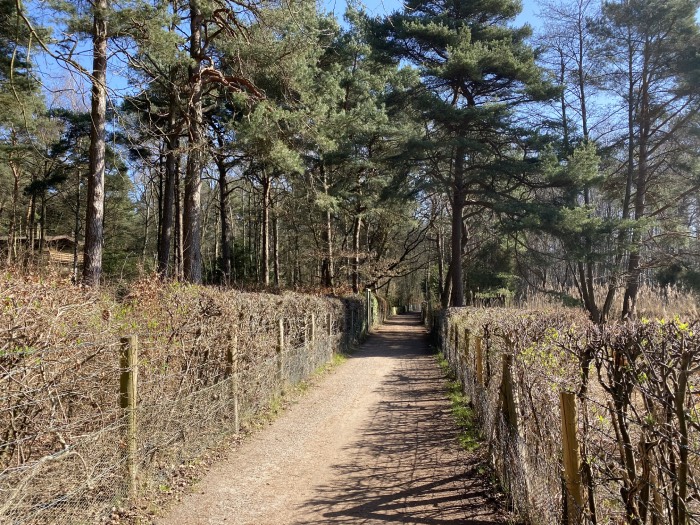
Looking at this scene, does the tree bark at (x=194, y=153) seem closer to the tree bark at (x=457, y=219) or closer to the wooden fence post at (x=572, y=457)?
the wooden fence post at (x=572, y=457)

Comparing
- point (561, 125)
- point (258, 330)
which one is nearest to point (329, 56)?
point (561, 125)

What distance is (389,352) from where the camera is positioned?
18.5 m

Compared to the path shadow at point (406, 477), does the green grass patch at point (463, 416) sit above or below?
above

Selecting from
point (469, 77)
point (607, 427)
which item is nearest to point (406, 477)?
point (607, 427)

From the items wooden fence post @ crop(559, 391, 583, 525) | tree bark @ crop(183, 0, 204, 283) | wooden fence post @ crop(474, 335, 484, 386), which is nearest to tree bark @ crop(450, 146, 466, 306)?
tree bark @ crop(183, 0, 204, 283)

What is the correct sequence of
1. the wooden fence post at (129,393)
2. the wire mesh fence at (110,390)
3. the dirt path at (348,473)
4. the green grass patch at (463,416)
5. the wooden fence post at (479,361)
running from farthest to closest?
the wooden fence post at (479,361) < the green grass patch at (463,416) < the dirt path at (348,473) < the wooden fence post at (129,393) < the wire mesh fence at (110,390)

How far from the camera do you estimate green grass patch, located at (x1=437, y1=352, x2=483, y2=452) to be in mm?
6714

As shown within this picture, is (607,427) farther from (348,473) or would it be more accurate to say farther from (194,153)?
(194,153)

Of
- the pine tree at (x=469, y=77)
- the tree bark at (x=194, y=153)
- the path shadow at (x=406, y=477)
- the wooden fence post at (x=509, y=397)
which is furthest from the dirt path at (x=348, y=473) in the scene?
the pine tree at (x=469, y=77)

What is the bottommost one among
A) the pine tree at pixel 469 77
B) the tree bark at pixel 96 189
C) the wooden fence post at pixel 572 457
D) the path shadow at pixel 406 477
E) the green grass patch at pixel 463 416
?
the path shadow at pixel 406 477

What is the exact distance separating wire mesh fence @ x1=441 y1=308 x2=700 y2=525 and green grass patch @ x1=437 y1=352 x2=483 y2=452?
1633mm

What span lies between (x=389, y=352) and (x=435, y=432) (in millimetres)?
11191

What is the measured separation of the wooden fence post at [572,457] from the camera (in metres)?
3.07

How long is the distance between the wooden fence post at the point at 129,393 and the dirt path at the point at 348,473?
1.90 ft
